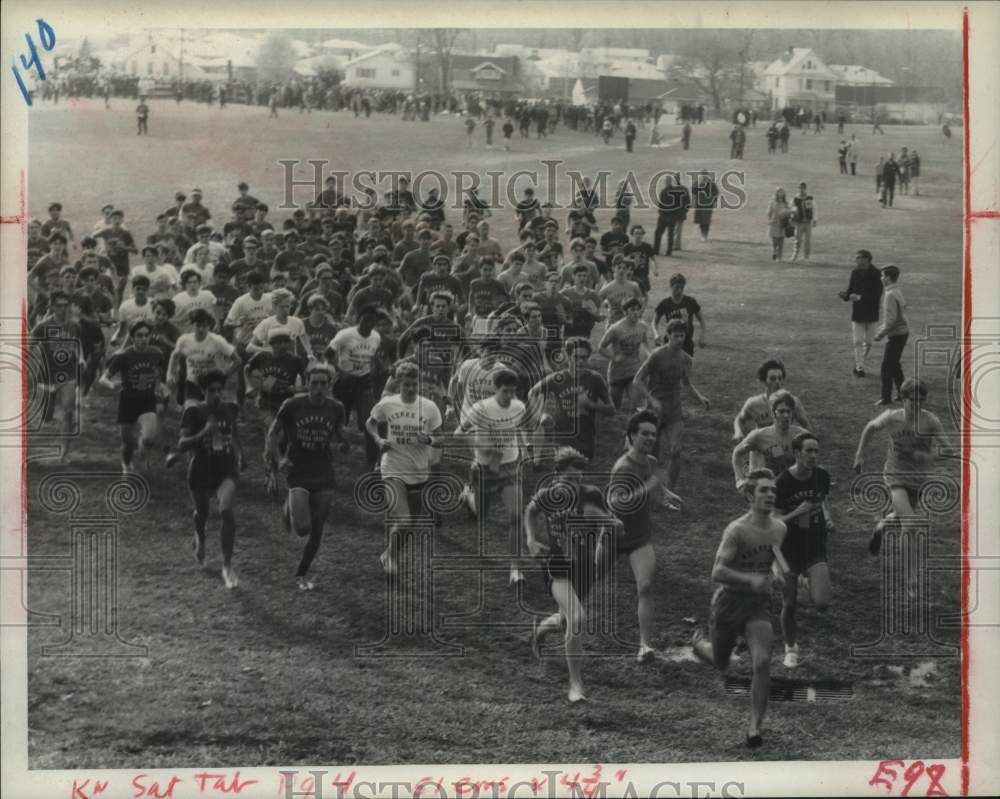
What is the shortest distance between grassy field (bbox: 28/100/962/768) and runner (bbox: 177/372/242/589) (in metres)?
0.44

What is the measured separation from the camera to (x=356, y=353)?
1512 cm

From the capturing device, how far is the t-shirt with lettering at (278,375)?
14703 mm

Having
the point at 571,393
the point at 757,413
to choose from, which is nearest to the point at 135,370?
the point at 571,393

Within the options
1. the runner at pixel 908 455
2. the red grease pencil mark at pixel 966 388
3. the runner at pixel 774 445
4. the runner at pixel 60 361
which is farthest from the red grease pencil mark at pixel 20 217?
the red grease pencil mark at pixel 966 388

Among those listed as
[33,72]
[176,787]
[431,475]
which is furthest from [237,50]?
[176,787]

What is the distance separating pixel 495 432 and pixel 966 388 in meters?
4.09

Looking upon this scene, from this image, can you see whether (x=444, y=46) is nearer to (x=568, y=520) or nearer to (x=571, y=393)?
(x=571, y=393)

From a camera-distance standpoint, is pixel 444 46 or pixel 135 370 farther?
pixel 135 370

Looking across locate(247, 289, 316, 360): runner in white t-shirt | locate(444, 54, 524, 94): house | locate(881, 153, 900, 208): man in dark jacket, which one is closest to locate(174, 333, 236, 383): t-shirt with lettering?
locate(247, 289, 316, 360): runner in white t-shirt

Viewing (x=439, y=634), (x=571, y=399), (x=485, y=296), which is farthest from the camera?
(x=485, y=296)

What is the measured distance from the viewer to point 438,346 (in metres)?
15.3

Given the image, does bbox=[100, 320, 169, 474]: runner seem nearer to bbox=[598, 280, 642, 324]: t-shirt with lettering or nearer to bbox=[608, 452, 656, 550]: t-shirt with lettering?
bbox=[608, 452, 656, 550]: t-shirt with lettering

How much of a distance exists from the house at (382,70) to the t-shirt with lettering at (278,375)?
9.65ft

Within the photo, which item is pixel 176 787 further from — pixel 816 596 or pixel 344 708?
pixel 816 596
